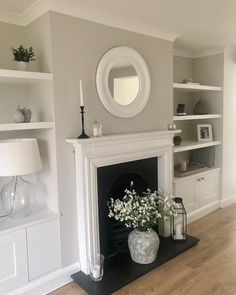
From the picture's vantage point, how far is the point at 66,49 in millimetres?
2291

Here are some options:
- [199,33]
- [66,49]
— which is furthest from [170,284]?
[199,33]

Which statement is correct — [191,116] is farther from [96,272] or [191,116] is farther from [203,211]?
[96,272]

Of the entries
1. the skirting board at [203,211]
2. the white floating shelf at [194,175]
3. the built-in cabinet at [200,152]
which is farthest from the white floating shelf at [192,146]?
the skirting board at [203,211]

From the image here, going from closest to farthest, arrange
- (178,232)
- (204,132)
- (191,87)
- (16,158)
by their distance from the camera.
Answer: (16,158) < (178,232) < (191,87) < (204,132)

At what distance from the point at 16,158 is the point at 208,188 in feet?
9.12

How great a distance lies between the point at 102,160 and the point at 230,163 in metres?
2.54

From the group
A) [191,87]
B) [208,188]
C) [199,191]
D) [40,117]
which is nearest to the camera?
[40,117]

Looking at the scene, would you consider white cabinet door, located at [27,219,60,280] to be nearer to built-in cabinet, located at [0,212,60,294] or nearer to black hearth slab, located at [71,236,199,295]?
built-in cabinet, located at [0,212,60,294]

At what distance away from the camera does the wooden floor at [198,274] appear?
2.28m

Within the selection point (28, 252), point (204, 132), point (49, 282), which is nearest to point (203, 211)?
point (204, 132)

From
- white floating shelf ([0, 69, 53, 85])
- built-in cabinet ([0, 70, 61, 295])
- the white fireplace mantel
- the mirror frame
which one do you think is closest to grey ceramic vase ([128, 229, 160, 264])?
→ the white fireplace mantel

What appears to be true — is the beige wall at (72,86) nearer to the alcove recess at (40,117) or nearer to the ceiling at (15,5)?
the alcove recess at (40,117)

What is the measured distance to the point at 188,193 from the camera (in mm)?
3572

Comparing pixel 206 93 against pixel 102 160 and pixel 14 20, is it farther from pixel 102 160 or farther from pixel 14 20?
pixel 14 20
